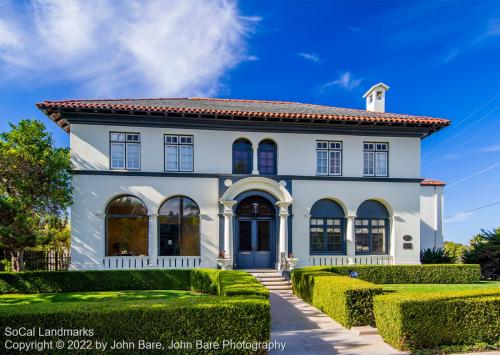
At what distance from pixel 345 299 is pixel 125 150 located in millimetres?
11473

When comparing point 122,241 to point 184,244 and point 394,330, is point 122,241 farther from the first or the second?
point 394,330

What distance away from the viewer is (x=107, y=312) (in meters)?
6.20

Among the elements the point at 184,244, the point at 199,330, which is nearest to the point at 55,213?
the point at 184,244

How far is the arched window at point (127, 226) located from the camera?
14.8 m

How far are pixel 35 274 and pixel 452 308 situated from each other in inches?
550

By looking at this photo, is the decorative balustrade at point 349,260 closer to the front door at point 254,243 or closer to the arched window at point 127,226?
the front door at point 254,243

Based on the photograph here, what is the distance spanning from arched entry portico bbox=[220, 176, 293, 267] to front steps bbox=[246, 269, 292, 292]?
834 millimetres

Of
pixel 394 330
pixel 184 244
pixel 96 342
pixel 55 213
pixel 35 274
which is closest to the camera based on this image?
pixel 96 342

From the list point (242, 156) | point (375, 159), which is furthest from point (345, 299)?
point (375, 159)

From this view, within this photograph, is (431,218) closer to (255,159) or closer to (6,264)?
(255,159)

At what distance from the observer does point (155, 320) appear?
6305 millimetres

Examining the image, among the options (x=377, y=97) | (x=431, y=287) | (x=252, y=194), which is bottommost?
(x=431, y=287)

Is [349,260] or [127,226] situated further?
[349,260]

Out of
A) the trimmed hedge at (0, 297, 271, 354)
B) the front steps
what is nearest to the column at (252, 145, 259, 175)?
the front steps
